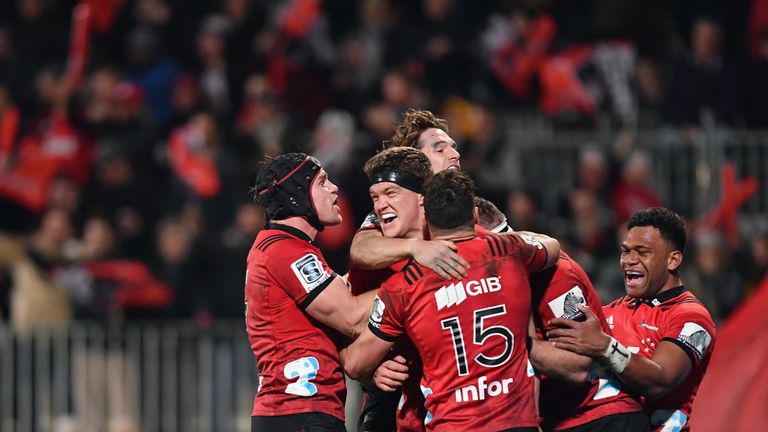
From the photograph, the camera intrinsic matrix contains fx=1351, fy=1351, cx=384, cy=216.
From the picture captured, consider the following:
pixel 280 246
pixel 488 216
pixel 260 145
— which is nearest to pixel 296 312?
pixel 280 246

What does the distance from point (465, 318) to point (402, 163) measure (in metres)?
1.07

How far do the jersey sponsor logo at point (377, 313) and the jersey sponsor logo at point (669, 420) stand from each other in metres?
1.62

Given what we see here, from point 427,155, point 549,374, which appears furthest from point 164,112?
point 549,374

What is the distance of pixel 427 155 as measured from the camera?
7898 mm

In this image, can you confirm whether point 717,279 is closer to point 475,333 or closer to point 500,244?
point 500,244

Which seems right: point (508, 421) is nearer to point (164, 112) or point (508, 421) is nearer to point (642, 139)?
point (642, 139)

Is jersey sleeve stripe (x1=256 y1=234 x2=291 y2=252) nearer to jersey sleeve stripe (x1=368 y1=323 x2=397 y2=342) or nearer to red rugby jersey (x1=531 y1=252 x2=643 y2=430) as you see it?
jersey sleeve stripe (x1=368 y1=323 x2=397 y2=342)

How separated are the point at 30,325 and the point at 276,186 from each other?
6.22 meters

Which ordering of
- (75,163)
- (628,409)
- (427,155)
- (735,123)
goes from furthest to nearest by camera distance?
(75,163) < (735,123) < (427,155) < (628,409)

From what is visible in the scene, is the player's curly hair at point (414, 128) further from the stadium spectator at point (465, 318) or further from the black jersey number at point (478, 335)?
the black jersey number at point (478, 335)

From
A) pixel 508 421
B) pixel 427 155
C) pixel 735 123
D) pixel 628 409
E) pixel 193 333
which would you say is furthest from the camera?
pixel 735 123

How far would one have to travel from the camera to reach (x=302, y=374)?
23.5 feet

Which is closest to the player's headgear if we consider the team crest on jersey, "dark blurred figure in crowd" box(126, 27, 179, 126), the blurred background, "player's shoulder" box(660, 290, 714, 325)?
the team crest on jersey

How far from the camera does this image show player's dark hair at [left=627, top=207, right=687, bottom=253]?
7.29 m
